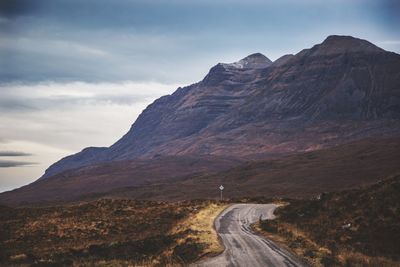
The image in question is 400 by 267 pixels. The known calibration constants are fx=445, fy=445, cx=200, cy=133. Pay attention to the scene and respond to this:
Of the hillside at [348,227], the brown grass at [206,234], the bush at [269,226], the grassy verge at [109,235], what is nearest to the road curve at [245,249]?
the brown grass at [206,234]

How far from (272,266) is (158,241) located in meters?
11.5

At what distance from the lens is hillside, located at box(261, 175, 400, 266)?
73.2 ft

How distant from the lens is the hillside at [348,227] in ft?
73.2

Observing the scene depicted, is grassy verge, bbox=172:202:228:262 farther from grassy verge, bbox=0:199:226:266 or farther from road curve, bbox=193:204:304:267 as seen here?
road curve, bbox=193:204:304:267

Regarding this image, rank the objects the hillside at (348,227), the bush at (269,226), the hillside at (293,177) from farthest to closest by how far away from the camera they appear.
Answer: the hillside at (293,177)
the bush at (269,226)
the hillside at (348,227)

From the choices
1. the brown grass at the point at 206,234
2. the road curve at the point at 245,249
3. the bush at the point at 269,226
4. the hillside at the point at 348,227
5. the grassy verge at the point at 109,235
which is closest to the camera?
the road curve at the point at 245,249

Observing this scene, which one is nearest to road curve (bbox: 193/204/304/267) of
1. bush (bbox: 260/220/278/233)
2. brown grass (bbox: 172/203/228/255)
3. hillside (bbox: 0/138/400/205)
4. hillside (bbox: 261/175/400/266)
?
brown grass (bbox: 172/203/228/255)

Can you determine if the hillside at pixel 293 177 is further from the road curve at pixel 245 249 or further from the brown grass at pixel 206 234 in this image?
the road curve at pixel 245 249

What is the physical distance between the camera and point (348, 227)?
30156 millimetres

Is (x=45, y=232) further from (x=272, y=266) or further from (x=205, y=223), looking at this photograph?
(x=272, y=266)

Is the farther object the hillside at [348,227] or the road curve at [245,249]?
the hillside at [348,227]

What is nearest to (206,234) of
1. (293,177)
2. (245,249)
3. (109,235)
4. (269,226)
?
(245,249)

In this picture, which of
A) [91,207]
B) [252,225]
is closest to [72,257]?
[252,225]

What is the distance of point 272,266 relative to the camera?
19.3m
